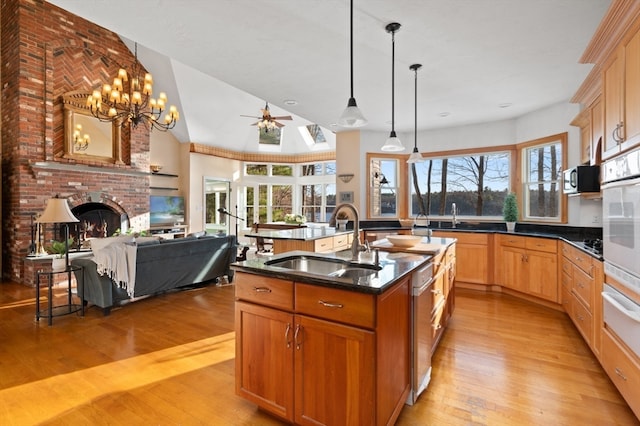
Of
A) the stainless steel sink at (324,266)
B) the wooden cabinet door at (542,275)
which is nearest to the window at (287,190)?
the wooden cabinet door at (542,275)

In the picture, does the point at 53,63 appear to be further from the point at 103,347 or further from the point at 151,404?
the point at 151,404

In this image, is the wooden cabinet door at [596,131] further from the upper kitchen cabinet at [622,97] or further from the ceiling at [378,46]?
the upper kitchen cabinet at [622,97]

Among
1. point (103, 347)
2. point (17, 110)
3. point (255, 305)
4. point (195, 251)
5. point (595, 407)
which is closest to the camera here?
point (255, 305)

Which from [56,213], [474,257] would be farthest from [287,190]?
[56,213]

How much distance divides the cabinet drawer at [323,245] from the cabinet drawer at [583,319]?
284 cm

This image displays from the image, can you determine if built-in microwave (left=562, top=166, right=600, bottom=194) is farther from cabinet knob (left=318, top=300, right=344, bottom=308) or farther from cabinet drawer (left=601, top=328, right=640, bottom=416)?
cabinet knob (left=318, top=300, right=344, bottom=308)

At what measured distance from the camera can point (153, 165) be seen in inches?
306

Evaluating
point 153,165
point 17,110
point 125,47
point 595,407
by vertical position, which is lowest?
point 595,407

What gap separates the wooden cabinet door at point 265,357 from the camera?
68.2 inches

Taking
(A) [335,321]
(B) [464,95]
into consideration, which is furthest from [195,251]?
(B) [464,95]

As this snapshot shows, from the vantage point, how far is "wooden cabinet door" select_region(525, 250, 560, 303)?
393 cm

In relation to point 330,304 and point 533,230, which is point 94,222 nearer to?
point 330,304

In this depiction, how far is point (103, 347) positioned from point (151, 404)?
122 cm

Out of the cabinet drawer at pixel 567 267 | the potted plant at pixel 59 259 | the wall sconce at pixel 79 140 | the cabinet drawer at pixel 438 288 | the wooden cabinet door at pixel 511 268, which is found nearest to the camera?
the cabinet drawer at pixel 438 288
